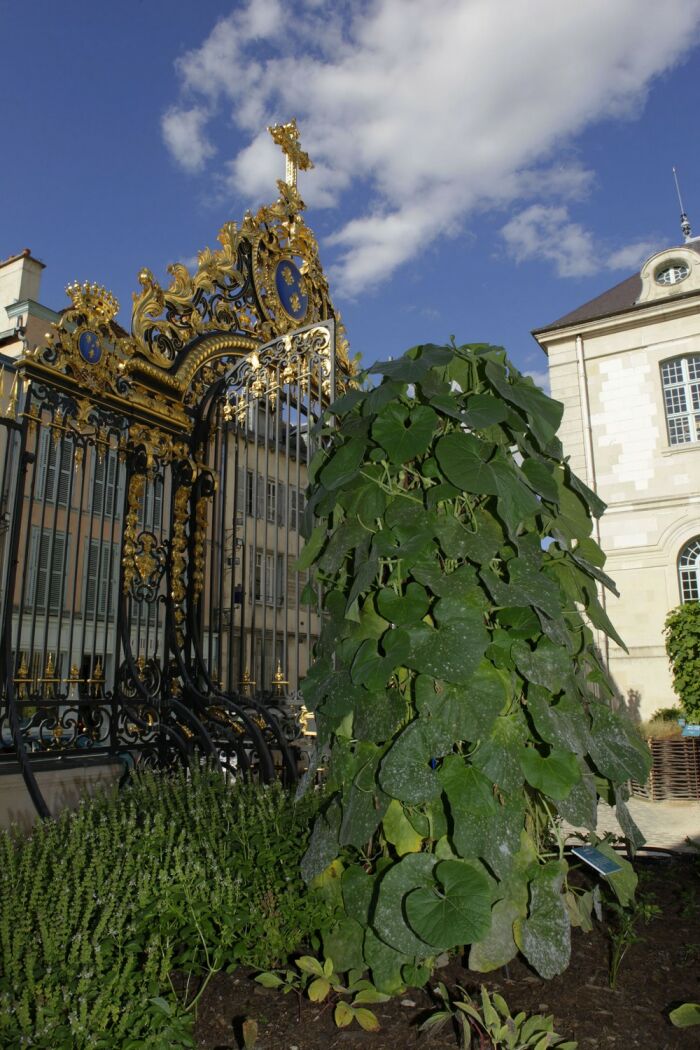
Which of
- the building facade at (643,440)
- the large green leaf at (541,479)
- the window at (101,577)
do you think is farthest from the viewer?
the building facade at (643,440)

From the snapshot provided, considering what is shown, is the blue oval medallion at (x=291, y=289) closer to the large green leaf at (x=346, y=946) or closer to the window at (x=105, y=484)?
the window at (x=105, y=484)

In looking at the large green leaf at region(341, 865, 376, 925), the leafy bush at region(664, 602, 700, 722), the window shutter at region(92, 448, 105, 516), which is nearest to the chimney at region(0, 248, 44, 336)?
the window shutter at region(92, 448, 105, 516)

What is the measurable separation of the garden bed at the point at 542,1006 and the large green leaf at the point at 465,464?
4.03ft

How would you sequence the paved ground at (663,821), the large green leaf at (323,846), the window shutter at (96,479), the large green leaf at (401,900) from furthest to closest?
the paved ground at (663,821) < the window shutter at (96,479) < the large green leaf at (323,846) < the large green leaf at (401,900)

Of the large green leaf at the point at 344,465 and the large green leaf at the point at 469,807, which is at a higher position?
the large green leaf at the point at 344,465

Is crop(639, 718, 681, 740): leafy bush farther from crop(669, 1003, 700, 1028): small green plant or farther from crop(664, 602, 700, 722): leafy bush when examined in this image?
crop(669, 1003, 700, 1028): small green plant

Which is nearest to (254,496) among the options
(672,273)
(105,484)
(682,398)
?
(105,484)

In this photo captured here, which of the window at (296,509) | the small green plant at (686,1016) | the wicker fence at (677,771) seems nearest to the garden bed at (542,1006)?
the small green plant at (686,1016)

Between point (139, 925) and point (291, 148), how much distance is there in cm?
646

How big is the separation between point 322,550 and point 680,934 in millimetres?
1598

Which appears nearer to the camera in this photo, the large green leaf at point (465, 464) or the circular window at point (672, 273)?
the large green leaf at point (465, 464)

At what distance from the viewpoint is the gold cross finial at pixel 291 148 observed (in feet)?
21.2

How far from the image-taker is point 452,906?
1555 millimetres

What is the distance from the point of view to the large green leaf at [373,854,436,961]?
159 centimetres
